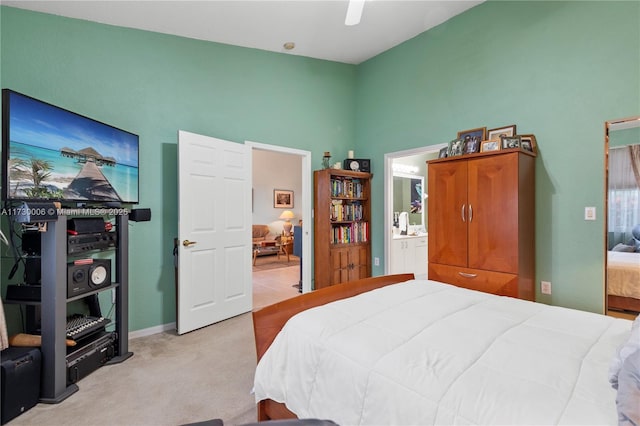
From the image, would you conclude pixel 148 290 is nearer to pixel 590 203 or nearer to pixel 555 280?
pixel 555 280

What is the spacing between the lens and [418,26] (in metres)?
3.60

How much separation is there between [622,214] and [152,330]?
4.18 meters

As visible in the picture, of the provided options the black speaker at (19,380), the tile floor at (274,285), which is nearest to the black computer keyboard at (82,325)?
the black speaker at (19,380)

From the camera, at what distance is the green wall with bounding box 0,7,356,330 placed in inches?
97.4

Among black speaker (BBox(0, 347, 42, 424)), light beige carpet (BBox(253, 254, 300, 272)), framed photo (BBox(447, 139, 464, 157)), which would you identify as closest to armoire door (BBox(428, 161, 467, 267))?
framed photo (BBox(447, 139, 464, 157))

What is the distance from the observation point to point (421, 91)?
381 cm

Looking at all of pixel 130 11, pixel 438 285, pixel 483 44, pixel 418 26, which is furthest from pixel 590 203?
pixel 130 11

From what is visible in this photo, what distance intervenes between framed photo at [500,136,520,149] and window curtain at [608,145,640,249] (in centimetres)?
66

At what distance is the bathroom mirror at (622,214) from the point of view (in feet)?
7.86

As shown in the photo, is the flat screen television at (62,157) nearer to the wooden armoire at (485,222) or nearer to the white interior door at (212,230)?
the white interior door at (212,230)

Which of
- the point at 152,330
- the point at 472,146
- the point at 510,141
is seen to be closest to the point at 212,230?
the point at 152,330

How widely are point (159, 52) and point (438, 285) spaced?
10.8 ft

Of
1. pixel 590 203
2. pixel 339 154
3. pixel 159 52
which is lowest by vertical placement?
pixel 590 203

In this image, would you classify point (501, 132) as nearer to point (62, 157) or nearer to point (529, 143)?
point (529, 143)
